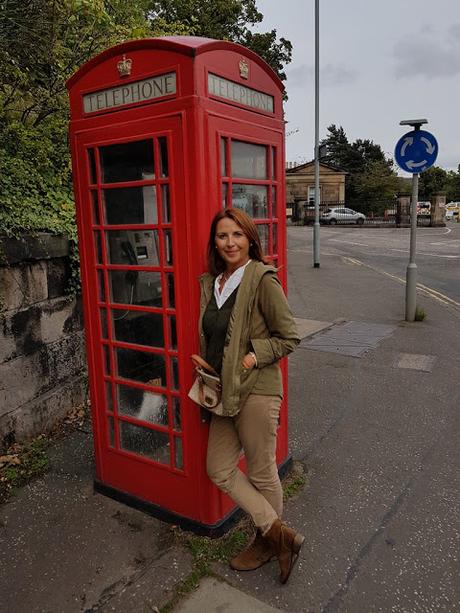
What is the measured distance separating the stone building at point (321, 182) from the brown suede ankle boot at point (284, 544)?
155 ft

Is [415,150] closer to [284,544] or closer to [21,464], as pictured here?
[284,544]

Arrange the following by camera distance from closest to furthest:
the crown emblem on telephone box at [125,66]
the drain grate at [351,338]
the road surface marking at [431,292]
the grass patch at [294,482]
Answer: the crown emblem on telephone box at [125,66] < the grass patch at [294,482] < the drain grate at [351,338] < the road surface marking at [431,292]

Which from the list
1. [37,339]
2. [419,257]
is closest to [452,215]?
[419,257]

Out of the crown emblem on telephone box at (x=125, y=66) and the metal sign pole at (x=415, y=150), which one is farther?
the metal sign pole at (x=415, y=150)

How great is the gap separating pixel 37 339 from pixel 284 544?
2636 mm

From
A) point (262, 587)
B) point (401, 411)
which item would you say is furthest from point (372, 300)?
point (262, 587)

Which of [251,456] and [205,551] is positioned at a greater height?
[251,456]

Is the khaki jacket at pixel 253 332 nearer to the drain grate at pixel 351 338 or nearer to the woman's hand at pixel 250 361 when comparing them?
the woman's hand at pixel 250 361

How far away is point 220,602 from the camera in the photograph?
2.37 m

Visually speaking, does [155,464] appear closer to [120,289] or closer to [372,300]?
[120,289]

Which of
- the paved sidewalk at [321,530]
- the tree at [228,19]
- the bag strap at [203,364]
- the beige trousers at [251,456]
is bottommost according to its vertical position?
the paved sidewalk at [321,530]

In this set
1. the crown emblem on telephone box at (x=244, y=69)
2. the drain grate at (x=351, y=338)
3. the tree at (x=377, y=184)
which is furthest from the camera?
the tree at (x=377, y=184)

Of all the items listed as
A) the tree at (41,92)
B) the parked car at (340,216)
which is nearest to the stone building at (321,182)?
the parked car at (340,216)

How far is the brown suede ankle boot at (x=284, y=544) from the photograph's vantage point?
2445 millimetres
